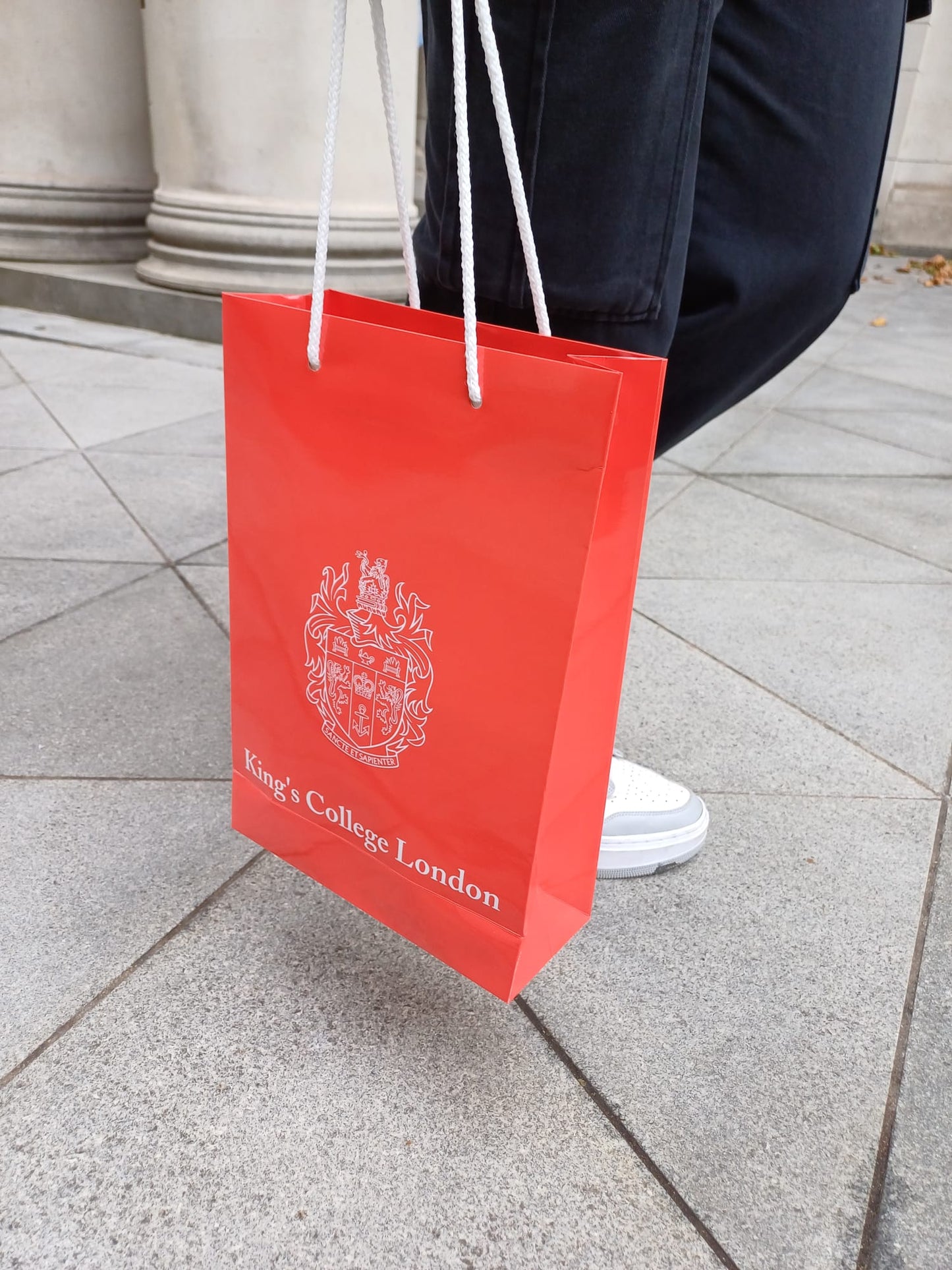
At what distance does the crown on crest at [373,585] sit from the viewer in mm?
1098

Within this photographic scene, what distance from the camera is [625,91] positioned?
105cm

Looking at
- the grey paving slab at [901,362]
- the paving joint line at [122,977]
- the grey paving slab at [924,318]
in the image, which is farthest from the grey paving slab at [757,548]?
the grey paving slab at [924,318]

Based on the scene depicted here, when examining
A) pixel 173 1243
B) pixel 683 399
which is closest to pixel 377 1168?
pixel 173 1243

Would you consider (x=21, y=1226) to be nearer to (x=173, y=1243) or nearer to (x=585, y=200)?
(x=173, y=1243)

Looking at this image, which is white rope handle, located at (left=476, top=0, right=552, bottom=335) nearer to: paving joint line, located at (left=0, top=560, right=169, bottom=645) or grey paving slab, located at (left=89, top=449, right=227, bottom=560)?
paving joint line, located at (left=0, top=560, right=169, bottom=645)

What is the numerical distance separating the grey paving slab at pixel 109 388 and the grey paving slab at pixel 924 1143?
3.36 metres

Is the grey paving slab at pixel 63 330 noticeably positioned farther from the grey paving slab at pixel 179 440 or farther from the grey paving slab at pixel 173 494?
the grey paving slab at pixel 173 494

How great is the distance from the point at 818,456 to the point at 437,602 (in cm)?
348

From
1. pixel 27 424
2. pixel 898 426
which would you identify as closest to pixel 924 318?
pixel 898 426

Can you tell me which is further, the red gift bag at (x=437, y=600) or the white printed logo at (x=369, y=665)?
the white printed logo at (x=369, y=665)

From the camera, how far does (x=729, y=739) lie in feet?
6.76

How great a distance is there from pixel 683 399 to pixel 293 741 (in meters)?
0.78

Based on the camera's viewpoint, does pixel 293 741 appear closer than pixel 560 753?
No

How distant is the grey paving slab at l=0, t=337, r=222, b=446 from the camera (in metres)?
3.99
